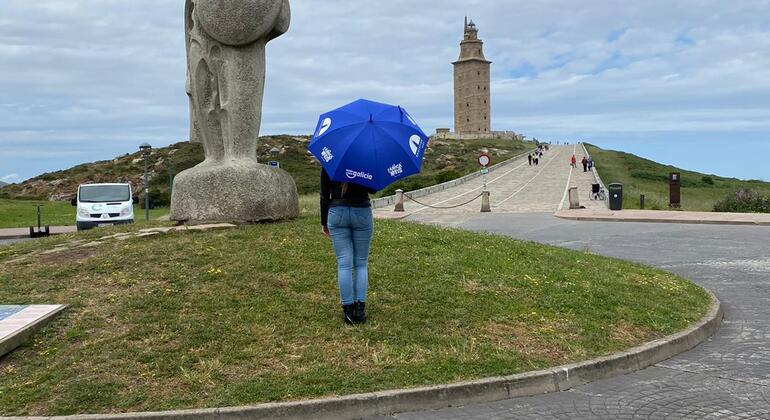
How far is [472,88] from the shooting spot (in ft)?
359

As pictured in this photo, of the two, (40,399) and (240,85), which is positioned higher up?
(240,85)

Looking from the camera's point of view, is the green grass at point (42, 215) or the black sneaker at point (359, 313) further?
the green grass at point (42, 215)

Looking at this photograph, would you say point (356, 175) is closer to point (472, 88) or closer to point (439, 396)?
point (439, 396)

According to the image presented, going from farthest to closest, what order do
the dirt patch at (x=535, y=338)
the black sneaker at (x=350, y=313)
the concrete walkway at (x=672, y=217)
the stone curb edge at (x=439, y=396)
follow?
the concrete walkway at (x=672, y=217), the black sneaker at (x=350, y=313), the dirt patch at (x=535, y=338), the stone curb edge at (x=439, y=396)

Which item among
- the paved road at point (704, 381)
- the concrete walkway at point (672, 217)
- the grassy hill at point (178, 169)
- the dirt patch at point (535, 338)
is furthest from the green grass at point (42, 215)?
the dirt patch at point (535, 338)

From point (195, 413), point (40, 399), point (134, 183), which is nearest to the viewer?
point (195, 413)

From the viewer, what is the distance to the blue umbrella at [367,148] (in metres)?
5.32

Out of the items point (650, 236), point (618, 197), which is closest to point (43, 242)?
point (650, 236)

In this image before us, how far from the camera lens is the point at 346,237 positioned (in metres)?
5.84

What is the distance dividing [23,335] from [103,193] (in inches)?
632

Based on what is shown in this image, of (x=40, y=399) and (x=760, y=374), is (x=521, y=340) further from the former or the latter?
(x=40, y=399)

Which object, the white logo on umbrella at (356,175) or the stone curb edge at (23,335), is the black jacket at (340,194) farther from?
the stone curb edge at (23,335)

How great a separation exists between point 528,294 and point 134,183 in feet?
171

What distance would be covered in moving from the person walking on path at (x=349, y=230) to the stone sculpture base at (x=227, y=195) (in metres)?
4.28
